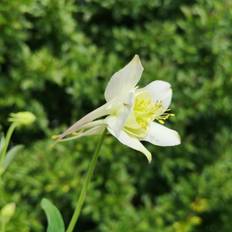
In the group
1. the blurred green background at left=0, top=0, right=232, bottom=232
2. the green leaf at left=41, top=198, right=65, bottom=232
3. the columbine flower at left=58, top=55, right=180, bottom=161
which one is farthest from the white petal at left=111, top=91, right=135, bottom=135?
the blurred green background at left=0, top=0, right=232, bottom=232

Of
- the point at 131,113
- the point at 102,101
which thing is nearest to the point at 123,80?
the point at 131,113

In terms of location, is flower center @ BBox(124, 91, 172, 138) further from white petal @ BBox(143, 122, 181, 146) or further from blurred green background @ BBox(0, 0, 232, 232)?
blurred green background @ BBox(0, 0, 232, 232)

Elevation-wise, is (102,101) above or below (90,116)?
below

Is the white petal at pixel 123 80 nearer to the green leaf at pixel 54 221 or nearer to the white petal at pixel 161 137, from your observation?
the white petal at pixel 161 137

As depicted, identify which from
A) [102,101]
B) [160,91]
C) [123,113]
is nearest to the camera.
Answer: [123,113]

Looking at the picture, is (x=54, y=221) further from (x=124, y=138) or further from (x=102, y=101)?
(x=102, y=101)

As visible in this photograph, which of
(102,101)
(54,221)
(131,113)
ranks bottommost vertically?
(102,101)
